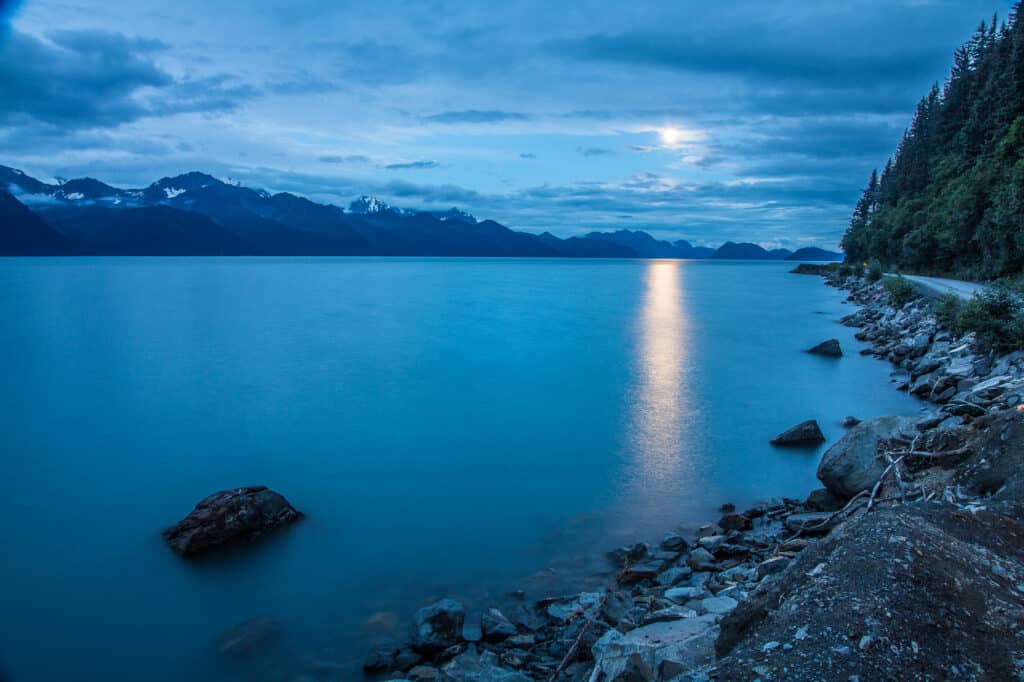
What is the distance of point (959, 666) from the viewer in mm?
3725

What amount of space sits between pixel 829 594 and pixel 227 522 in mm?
9498

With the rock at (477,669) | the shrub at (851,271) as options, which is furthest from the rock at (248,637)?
the shrub at (851,271)

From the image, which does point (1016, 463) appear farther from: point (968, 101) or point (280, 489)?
point (968, 101)

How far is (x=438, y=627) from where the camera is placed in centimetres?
756

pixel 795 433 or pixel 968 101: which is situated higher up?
pixel 968 101

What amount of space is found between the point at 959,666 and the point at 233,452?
51.1 feet

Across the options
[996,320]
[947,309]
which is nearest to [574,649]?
[996,320]

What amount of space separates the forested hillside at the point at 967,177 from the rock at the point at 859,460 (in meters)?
24.2

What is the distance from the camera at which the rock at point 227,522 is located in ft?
33.7

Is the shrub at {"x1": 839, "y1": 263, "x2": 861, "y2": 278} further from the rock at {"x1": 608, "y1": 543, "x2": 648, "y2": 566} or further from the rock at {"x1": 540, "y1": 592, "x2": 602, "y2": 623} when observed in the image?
the rock at {"x1": 540, "y1": 592, "x2": 602, "y2": 623}

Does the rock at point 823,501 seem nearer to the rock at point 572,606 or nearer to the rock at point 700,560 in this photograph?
the rock at point 700,560

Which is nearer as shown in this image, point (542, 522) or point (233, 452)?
point (542, 522)

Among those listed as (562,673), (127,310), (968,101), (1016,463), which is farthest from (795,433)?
(968,101)

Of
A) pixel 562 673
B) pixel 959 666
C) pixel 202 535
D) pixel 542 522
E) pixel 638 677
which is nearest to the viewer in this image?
pixel 959 666
